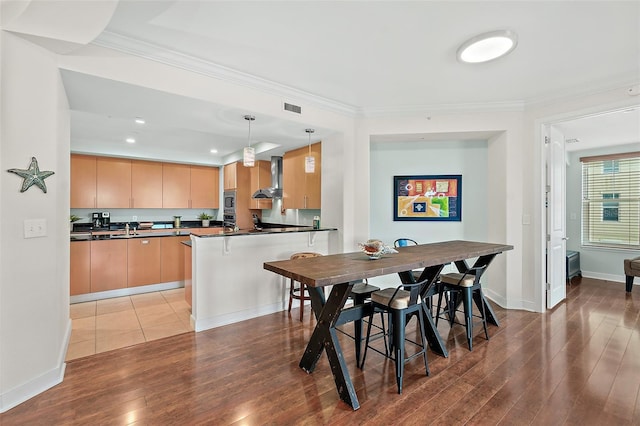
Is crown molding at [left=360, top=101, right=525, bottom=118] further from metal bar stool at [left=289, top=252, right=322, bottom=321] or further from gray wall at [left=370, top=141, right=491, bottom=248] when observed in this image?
metal bar stool at [left=289, top=252, right=322, bottom=321]

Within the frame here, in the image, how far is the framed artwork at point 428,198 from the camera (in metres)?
4.55

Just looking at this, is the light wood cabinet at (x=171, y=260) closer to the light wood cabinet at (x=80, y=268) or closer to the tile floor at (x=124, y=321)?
the tile floor at (x=124, y=321)

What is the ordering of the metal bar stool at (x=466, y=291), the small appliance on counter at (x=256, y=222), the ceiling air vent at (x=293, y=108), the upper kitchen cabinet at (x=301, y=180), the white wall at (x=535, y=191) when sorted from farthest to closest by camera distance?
the small appliance on counter at (x=256, y=222) → the upper kitchen cabinet at (x=301, y=180) → the white wall at (x=535, y=191) → the ceiling air vent at (x=293, y=108) → the metal bar stool at (x=466, y=291)

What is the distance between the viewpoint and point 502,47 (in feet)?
8.23

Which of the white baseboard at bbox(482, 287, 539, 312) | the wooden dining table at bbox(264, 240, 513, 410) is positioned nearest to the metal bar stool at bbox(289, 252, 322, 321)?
the wooden dining table at bbox(264, 240, 513, 410)

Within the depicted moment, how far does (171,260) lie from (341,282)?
3.96 m

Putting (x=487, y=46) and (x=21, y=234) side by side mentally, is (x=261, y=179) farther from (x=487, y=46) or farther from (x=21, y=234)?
(x=487, y=46)

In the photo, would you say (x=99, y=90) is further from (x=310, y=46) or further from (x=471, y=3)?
(x=471, y=3)

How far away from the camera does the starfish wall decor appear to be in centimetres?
203

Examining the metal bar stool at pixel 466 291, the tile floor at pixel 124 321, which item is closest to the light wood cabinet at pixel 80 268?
the tile floor at pixel 124 321

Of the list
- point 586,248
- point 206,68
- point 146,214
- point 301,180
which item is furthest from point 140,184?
point 586,248

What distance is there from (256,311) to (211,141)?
3109 mm

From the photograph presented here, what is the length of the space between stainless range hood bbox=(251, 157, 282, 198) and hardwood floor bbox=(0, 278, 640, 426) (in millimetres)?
2798

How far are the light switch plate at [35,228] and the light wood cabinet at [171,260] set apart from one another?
2.81 meters
